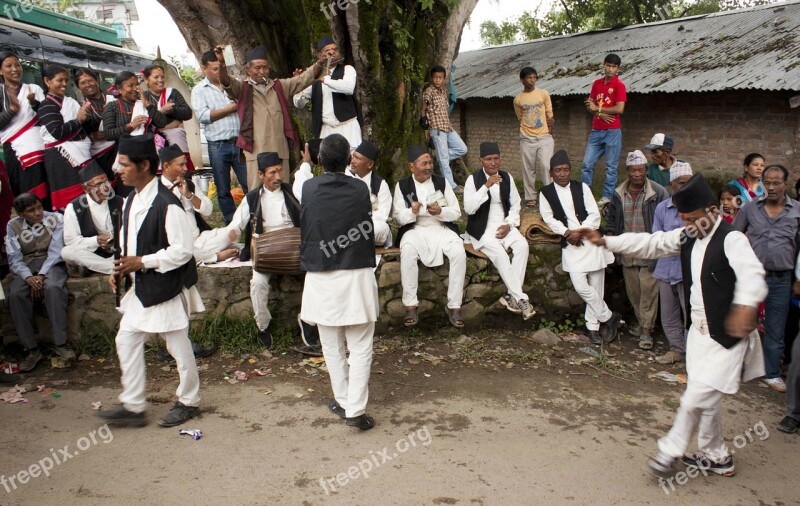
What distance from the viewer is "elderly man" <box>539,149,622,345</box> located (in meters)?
6.79

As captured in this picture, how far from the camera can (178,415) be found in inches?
194

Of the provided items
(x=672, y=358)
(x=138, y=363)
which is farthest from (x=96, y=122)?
(x=672, y=358)

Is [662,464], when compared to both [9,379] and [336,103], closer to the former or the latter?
[336,103]

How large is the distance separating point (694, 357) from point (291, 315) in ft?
12.8

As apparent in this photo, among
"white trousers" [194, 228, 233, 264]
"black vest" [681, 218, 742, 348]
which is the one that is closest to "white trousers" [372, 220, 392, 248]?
"white trousers" [194, 228, 233, 264]

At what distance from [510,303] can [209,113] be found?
3.85 meters

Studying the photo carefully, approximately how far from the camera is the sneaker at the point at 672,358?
646 centimetres

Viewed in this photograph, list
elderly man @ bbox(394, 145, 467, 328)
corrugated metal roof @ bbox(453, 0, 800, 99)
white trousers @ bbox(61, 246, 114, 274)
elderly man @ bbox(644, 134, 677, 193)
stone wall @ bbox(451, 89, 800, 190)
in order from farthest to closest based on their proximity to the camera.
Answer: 1. stone wall @ bbox(451, 89, 800, 190)
2. corrugated metal roof @ bbox(453, 0, 800, 99)
3. elderly man @ bbox(644, 134, 677, 193)
4. elderly man @ bbox(394, 145, 467, 328)
5. white trousers @ bbox(61, 246, 114, 274)

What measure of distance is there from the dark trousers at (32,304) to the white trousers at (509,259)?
13.4ft

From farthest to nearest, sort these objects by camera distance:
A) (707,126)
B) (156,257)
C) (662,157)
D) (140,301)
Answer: (707,126) → (662,157) → (140,301) → (156,257)

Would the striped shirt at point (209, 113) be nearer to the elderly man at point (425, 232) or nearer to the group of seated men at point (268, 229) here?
the group of seated men at point (268, 229)

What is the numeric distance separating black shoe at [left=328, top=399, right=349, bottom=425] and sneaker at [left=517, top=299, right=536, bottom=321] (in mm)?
2365

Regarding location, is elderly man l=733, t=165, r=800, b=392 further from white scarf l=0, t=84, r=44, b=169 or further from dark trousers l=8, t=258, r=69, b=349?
white scarf l=0, t=84, r=44, b=169

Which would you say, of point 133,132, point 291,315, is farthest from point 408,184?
point 133,132
